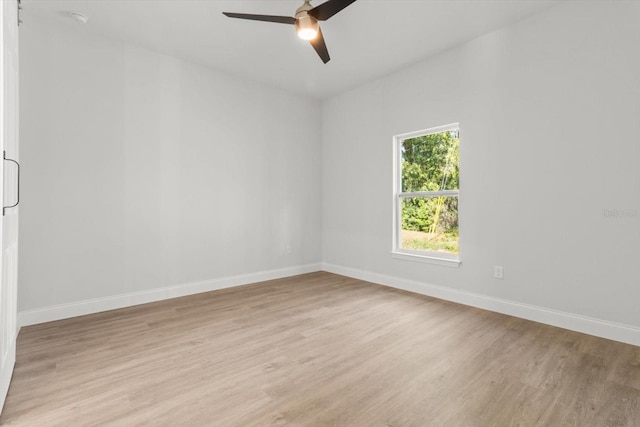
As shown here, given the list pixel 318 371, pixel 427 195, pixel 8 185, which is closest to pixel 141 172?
pixel 8 185

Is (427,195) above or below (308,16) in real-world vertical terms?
below

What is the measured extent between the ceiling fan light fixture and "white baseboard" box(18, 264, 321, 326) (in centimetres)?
314

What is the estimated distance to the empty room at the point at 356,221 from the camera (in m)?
1.90

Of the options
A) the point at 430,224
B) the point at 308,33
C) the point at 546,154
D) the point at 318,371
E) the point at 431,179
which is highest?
the point at 308,33

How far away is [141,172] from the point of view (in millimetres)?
3631

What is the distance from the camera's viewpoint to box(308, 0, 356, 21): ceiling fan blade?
2.27 m

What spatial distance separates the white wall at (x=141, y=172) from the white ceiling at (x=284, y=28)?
0.30 meters

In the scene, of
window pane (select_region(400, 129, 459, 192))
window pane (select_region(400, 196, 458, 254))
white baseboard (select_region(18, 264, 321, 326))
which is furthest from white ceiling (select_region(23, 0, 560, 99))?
white baseboard (select_region(18, 264, 321, 326))

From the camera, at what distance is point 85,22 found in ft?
10.2

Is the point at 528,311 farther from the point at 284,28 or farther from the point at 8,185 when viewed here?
the point at 8,185

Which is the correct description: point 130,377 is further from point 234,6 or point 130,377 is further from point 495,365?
point 234,6

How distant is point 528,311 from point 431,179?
1794 millimetres

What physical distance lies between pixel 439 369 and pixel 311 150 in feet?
13.0

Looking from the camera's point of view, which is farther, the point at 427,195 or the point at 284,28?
the point at 427,195
